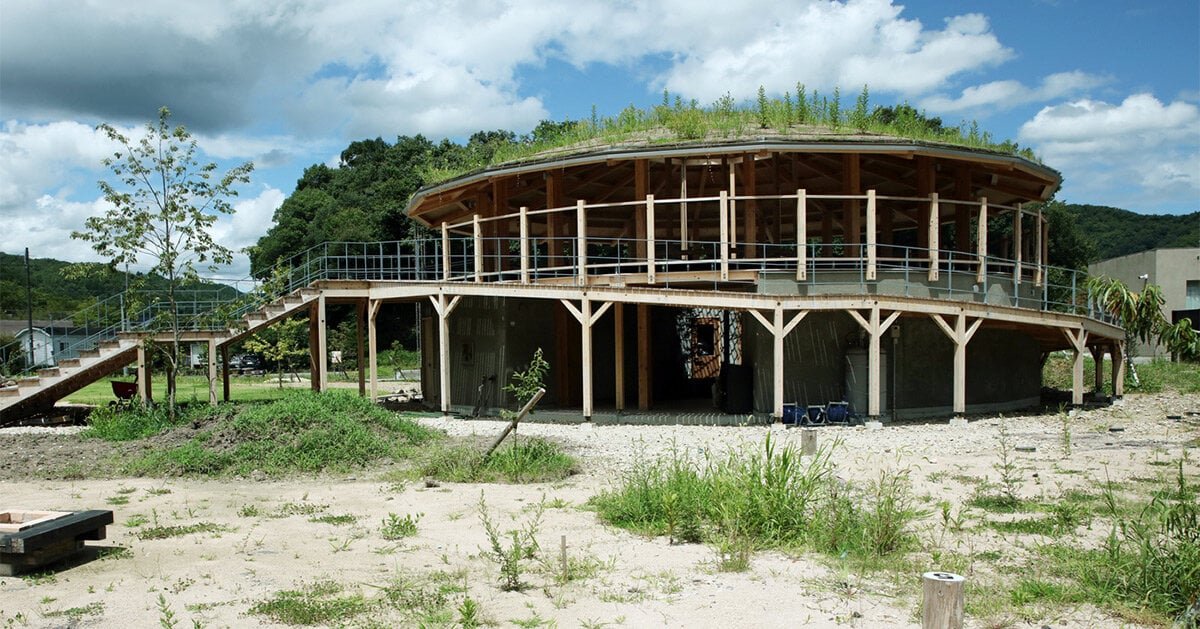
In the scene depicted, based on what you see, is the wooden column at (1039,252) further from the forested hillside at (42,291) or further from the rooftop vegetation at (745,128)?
the forested hillside at (42,291)

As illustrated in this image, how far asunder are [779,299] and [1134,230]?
91491 mm

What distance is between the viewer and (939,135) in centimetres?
2133

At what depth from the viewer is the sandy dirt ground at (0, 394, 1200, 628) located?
277 inches

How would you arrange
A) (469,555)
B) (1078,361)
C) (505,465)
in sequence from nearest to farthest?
(469,555) → (505,465) → (1078,361)

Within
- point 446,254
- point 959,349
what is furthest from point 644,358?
point 959,349

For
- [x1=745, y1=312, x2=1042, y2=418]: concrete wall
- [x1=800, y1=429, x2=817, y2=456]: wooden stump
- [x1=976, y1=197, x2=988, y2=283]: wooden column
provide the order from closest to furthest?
[x1=800, y1=429, x2=817, y2=456]: wooden stump → [x1=745, y1=312, x2=1042, y2=418]: concrete wall → [x1=976, y1=197, x2=988, y2=283]: wooden column

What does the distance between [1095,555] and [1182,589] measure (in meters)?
1.18

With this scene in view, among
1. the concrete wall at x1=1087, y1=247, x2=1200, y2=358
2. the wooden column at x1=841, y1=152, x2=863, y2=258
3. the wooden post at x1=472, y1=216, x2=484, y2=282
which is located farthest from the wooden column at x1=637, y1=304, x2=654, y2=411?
the concrete wall at x1=1087, y1=247, x2=1200, y2=358

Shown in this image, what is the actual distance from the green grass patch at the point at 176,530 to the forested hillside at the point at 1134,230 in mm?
89444

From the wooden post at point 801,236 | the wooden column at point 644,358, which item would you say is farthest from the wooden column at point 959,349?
the wooden column at point 644,358

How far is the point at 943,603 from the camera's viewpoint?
16.4 feet

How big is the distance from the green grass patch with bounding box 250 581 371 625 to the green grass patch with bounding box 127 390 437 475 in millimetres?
6593

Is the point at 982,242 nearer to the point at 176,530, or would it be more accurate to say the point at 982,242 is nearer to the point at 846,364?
the point at 846,364

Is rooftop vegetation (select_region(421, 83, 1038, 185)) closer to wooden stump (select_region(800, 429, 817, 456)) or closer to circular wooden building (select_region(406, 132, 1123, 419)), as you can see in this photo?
circular wooden building (select_region(406, 132, 1123, 419))
